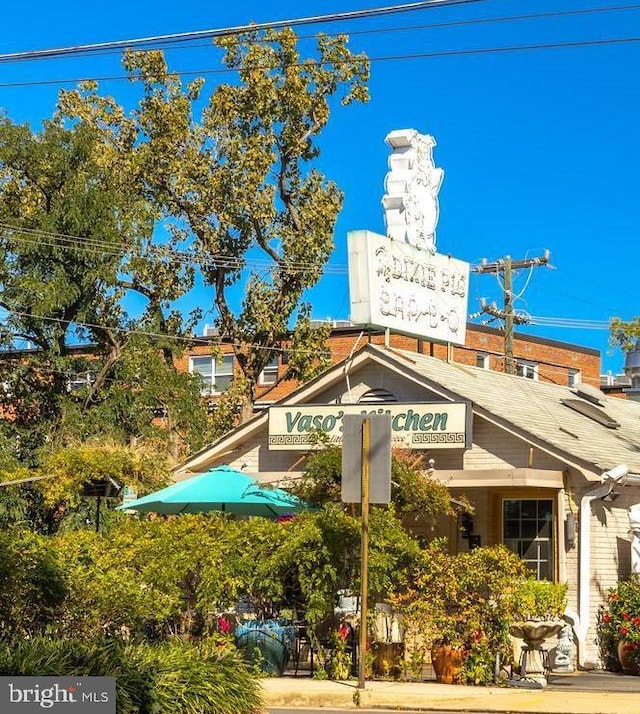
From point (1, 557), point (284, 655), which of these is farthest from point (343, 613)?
point (1, 557)

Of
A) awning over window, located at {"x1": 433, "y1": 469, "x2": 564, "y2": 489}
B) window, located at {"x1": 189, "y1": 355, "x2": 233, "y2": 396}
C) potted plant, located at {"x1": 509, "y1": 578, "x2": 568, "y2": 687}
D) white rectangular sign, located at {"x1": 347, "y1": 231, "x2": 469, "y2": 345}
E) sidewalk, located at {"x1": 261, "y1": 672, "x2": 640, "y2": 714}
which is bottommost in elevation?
sidewalk, located at {"x1": 261, "y1": 672, "x2": 640, "y2": 714}

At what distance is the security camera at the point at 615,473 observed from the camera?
2012cm

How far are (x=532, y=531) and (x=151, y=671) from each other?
10814 millimetres

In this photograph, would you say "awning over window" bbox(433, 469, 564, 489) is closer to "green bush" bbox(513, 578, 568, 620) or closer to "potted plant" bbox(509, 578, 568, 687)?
"green bush" bbox(513, 578, 568, 620)

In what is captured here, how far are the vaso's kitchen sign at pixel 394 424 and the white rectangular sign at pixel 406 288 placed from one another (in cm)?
203

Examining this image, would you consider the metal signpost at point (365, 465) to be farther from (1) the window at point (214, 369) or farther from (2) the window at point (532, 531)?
(1) the window at point (214, 369)

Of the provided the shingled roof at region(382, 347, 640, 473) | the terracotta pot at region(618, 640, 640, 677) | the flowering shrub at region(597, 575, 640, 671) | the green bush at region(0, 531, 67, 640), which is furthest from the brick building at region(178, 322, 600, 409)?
the green bush at region(0, 531, 67, 640)

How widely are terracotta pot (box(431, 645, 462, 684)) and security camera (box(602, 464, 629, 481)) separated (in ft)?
15.6

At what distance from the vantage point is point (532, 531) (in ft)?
71.0

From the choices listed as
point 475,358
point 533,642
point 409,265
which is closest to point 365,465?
point 533,642

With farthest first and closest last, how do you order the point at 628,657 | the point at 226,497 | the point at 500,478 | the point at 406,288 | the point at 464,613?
the point at 406,288 < the point at 500,478 < the point at 226,497 < the point at 628,657 < the point at 464,613

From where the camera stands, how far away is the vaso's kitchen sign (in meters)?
21.2

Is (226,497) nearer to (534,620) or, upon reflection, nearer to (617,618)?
(534,620)

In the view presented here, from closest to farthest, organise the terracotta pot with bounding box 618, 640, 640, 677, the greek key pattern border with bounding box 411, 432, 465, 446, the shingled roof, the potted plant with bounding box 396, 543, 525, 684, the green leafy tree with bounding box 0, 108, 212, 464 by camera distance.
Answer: the potted plant with bounding box 396, 543, 525, 684, the terracotta pot with bounding box 618, 640, 640, 677, the greek key pattern border with bounding box 411, 432, 465, 446, the shingled roof, the green leafy tree with bounding box 0, 108, 212, 464
